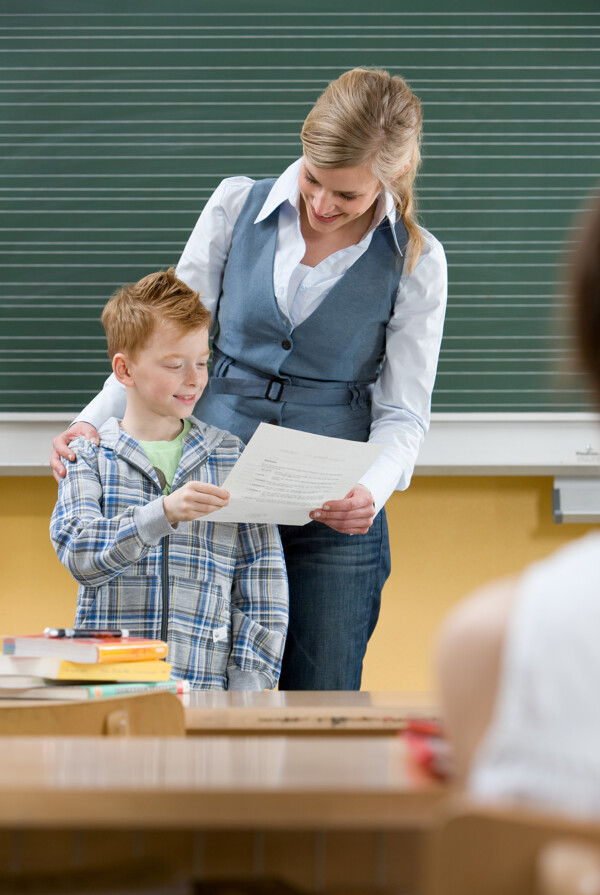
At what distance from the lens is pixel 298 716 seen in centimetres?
119

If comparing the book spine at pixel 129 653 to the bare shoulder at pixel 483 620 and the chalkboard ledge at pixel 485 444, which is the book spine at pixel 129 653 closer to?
the bare shoulder at pixel 483 620

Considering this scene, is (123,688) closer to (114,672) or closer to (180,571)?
(114,672)

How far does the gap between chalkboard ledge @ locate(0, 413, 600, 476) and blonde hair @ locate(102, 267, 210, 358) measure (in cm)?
55

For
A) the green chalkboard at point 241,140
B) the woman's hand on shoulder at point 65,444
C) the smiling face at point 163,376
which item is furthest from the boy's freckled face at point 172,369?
the green chalkboard at point 241,140

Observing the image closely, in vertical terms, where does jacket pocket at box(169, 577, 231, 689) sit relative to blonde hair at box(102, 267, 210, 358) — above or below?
below

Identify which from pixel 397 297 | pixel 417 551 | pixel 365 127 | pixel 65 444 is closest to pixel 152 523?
pixel 65 444

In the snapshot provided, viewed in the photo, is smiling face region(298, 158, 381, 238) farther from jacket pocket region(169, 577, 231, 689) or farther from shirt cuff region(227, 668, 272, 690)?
shirt cuff region(227, 668, 272, 690)

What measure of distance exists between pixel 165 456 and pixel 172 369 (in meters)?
0.18

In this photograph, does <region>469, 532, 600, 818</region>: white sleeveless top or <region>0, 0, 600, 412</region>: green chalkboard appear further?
<region>0, 0, 600, 412</region>: green chalkboard

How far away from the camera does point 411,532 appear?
2.54 metres

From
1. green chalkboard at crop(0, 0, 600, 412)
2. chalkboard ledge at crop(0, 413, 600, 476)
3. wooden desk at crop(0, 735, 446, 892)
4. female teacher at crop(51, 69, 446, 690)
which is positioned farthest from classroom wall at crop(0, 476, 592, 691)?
wooden desk at crop(0, 735, 446, 892)

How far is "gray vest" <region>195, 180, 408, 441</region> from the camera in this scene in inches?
74.9

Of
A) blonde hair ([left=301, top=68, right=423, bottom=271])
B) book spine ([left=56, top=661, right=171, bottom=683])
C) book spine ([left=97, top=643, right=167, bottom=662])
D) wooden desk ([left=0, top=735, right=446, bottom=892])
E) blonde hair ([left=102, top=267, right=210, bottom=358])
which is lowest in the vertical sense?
wooden desk ([left=0, top=735, right=446, bottom=892])

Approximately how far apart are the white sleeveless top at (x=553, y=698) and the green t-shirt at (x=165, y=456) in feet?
4.78
